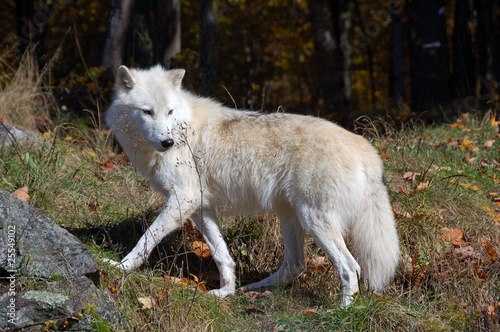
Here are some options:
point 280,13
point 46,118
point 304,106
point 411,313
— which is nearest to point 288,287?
point 411,313

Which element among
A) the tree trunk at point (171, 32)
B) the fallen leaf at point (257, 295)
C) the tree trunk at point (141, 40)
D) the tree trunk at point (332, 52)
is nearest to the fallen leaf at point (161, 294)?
the fallen leaf at point (257, 295)

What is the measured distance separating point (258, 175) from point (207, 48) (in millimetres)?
4384

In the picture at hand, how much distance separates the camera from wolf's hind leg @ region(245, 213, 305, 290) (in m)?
4.34

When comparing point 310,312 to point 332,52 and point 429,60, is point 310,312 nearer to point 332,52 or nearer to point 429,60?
point 429,60

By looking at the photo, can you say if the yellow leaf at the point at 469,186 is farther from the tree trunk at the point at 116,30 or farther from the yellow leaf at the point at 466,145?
the tree trunk at the point at 116,30

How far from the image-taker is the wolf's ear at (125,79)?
4.22m

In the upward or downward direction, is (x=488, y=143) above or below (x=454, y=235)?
above

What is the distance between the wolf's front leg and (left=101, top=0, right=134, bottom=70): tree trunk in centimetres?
575

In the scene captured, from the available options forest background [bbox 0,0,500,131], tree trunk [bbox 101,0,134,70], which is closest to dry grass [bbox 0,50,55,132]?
forest background [bbox 0,0,500,131]

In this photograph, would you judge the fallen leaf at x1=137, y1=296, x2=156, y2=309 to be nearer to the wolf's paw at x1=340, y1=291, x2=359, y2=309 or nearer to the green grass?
the green grass

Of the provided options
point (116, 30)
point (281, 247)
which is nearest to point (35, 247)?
point (281, 247)

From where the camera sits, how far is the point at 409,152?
5.89 m

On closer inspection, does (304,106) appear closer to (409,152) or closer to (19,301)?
(409,152)

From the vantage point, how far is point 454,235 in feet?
15.0
